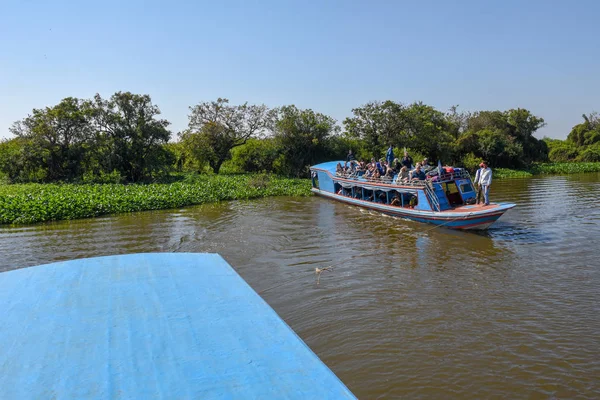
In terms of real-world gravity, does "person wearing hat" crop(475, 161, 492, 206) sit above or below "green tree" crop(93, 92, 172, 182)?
below

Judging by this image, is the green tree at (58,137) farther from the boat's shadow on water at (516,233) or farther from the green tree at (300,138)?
the boat's shadow on water at (516,233)

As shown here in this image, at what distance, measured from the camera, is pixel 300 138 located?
37.5 m

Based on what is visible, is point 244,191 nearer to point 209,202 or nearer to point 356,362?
point 209,202

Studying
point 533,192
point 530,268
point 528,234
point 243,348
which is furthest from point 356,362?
point 533,192

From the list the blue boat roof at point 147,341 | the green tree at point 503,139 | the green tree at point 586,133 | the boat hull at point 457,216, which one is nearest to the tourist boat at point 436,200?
the boat hull at point 457,216

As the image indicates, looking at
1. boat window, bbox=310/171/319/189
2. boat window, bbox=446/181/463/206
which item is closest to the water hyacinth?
boat window, bbox=310/171/319/189

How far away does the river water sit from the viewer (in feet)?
20.5

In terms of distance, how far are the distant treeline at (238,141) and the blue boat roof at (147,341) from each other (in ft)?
89.6

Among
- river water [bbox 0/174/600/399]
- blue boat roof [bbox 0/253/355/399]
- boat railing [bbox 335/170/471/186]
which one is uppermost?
boat railing [bbox 335/170/471/186]

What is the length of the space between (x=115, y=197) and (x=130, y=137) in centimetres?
1108

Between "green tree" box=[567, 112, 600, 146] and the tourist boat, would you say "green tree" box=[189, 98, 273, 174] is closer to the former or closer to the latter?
the tourist boat

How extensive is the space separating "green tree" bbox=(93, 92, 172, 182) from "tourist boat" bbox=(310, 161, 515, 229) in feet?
56.1

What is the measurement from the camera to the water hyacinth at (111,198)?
59.7ft

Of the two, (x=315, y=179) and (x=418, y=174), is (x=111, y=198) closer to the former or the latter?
(x=315, y=179)
